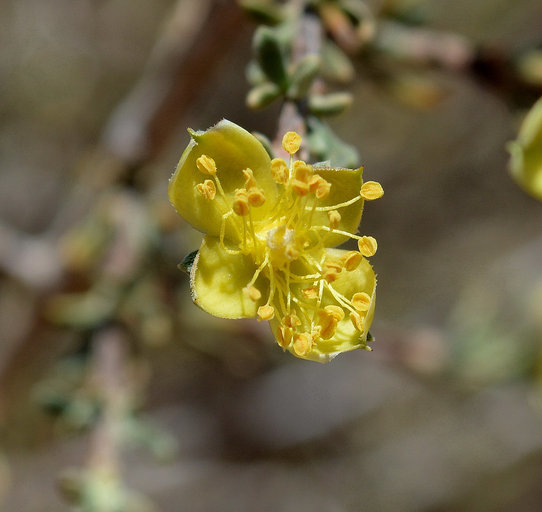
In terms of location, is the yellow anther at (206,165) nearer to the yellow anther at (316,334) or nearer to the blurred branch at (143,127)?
the yellow anther at (316,334)

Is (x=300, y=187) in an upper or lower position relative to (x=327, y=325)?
upper

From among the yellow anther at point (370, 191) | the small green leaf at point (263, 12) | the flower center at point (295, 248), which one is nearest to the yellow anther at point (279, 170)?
the flower center at point (295, 248)

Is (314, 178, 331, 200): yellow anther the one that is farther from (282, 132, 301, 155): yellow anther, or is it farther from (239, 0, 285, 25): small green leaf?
(239, 0, 285, 25): small green leaf

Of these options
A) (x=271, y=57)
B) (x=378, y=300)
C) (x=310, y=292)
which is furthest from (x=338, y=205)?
(x=378, y=300)

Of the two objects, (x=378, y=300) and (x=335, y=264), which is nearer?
(x=335, y=264)

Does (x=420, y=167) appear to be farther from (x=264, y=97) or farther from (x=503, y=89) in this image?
(x=264, y=97)

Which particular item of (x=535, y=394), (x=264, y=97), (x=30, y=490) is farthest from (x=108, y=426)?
(x=30, y=490)

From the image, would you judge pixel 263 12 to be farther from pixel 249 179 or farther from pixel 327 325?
pixel 327 325
